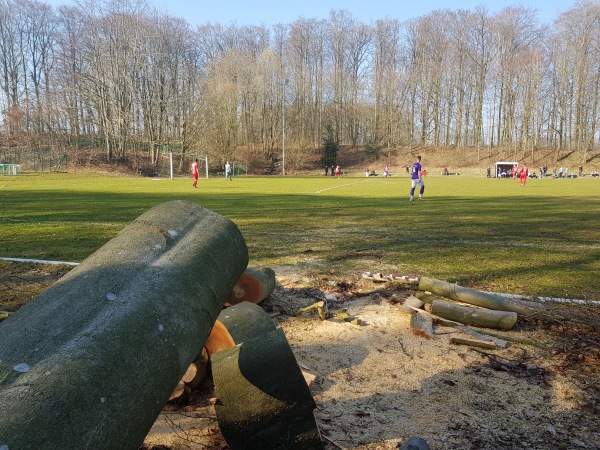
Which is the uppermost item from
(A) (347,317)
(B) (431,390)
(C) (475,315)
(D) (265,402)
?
(D) (265,402)

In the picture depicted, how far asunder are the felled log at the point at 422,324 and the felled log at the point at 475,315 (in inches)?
7.1

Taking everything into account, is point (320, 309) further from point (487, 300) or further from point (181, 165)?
point (181, 165)

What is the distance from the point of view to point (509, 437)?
10.7 feet

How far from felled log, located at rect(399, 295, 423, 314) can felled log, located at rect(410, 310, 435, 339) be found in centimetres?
19

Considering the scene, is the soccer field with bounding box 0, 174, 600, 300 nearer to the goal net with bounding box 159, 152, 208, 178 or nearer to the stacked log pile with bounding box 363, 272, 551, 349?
the stacked log pile with bounding box 363, 272, 551, 349

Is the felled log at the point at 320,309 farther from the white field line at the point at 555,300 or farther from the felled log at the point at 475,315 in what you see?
the white field line at the point at 555,300

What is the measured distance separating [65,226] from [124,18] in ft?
214

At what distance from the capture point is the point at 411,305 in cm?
579

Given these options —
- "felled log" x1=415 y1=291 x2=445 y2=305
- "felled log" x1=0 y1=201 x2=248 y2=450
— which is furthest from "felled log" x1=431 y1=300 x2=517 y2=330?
"felled log" x1=0 y1=201 x2=248 y2=450

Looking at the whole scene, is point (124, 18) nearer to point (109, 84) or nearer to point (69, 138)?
point (109, 84)

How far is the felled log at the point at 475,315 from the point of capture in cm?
527

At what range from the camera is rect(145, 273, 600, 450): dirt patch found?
3.28 m

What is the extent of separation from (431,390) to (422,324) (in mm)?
1315

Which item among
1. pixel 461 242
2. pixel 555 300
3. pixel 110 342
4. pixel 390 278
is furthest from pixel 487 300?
pixel 461 242
